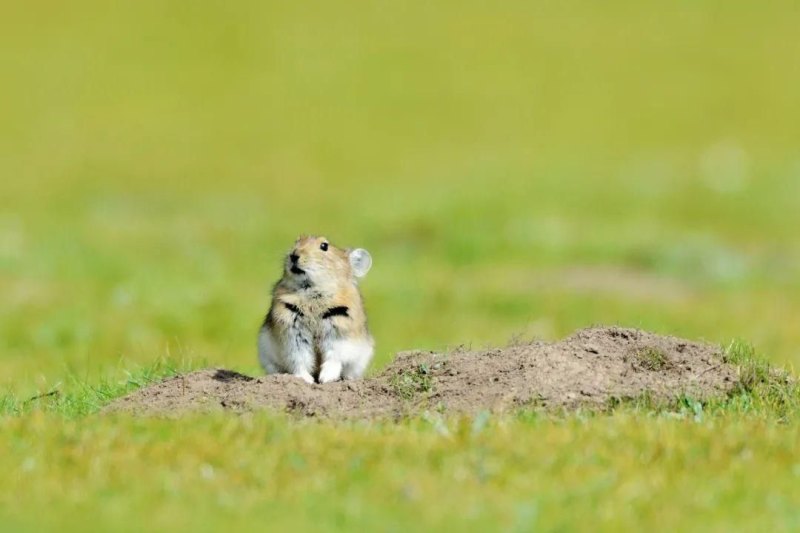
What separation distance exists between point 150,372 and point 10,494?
409cm

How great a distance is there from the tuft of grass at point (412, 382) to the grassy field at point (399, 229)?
3.18 feet

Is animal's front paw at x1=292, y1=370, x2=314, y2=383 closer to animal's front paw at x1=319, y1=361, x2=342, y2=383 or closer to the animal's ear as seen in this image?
animal's front paw at x1=319, y1=361, x2=342, y2=383

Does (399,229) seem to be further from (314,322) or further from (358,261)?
(314,322)

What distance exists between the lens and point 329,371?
37.0ft

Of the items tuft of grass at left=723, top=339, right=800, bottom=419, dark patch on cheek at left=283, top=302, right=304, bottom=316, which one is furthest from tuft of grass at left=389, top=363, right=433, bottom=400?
tuft of grass at left=723, top=339, right=800, bottom=419

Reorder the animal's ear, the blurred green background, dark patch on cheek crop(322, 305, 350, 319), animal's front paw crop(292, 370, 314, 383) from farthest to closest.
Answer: the blurred green background < the animal's ear < dark patch on cheek crop(322, 305, 350, 319) < animal's front paw crop(292, 370, 314, 383)

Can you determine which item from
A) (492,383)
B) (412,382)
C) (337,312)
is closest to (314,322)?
(337,312)

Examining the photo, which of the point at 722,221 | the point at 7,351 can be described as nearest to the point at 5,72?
the point at 722,221

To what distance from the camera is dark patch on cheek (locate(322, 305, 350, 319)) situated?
37.2ft

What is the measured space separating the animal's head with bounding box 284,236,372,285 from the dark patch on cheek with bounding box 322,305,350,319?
0.68 feet

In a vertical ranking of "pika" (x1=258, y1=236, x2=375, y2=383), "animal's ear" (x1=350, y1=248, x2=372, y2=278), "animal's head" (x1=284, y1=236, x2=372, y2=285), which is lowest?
"pika" (x1=258, y1=236, x2=375, y2=383)

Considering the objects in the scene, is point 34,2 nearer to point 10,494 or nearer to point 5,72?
point 5,72

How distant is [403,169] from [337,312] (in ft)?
89.7

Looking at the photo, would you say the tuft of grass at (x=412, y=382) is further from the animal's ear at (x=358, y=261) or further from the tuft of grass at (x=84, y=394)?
the tuft of grass at (x=84, y=394)
